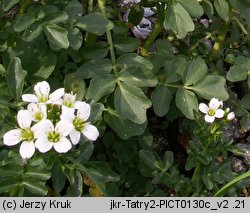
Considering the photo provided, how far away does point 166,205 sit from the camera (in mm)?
2521

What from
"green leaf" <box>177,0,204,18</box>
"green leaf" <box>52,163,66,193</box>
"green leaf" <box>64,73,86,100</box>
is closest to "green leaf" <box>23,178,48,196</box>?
"green leaf" <box>52,163,66,193</box>

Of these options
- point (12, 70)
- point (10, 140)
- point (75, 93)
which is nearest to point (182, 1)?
point (75, 93)

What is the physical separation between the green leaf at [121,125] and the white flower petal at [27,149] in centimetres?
62

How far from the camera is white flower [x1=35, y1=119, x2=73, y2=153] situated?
2.12m

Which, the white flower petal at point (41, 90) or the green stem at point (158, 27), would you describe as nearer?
the white flower petal at point (41, 90)

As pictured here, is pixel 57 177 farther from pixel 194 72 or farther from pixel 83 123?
pixel 194 72

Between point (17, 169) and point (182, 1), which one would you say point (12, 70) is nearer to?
point (17, 169)

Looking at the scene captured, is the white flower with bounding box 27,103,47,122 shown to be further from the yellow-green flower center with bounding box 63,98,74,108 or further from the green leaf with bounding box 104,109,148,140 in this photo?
the green leaf with bounding box 104,109,148,140

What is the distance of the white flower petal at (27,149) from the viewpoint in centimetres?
213

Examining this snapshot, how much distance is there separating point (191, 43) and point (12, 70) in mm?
1293

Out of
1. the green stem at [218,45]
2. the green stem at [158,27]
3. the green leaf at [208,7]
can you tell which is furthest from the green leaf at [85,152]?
the green stem at [218,45]

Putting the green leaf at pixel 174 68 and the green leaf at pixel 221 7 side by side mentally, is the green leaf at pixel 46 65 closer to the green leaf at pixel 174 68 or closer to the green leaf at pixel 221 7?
the green leaf at pixel 174 68

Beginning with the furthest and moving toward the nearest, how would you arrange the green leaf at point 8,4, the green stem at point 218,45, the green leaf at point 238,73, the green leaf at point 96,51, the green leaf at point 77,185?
the green stem at point 218,45 < the green leaf at point 238,73 < the green leaf at point 96,51 < the green leaf at point 8,4 < the green leaf at point 77,185

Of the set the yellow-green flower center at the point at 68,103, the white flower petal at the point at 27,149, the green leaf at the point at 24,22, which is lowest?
the white flower petal at the point at 27,149
